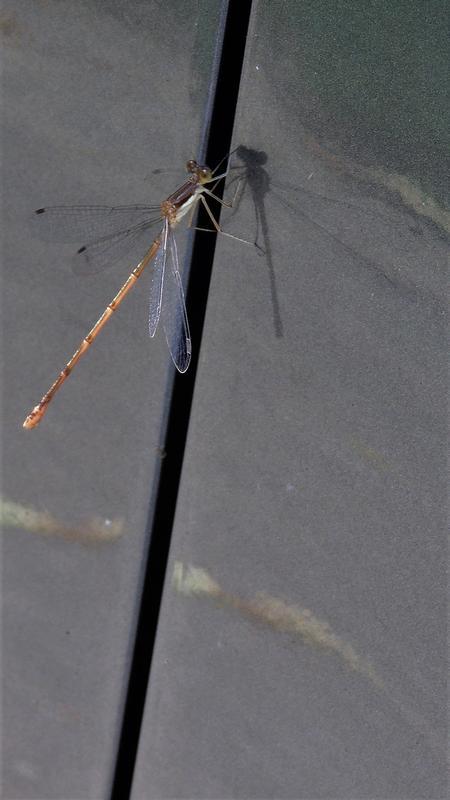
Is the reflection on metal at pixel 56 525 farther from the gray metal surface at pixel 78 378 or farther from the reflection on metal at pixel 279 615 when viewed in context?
the reflection on metal at pixel 279 615

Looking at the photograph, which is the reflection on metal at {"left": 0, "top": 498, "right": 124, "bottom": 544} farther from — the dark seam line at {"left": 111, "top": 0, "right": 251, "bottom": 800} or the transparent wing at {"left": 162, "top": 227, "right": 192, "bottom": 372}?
the transparent wing at {"left": 162, "top": 227, "right": 192, "bottom": 372}

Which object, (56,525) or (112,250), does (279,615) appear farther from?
(112,250)

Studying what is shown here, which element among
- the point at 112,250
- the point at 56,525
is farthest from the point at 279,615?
the point at 112,250

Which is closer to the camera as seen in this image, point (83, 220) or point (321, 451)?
point (321, 451)

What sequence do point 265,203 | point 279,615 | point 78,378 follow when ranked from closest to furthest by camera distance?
1. point 265,203
2. point 279,615
3. point 78,378

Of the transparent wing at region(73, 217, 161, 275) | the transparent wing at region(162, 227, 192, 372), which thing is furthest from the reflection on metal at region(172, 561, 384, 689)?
the transparent wing at region(73, 217, 161, 275)

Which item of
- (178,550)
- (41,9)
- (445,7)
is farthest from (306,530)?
(41,9)
